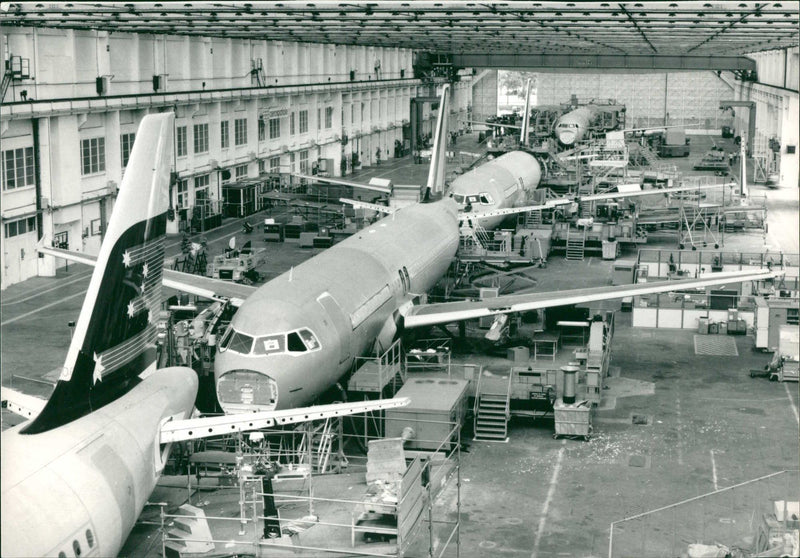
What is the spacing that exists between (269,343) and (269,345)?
64mm

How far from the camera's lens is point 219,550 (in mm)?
20781

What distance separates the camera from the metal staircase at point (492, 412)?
35906 mm

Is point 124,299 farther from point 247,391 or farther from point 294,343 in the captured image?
point 294,343

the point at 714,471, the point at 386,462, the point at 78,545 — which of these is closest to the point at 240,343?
the point at 386,462

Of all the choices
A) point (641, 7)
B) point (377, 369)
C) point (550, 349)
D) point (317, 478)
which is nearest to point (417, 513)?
point (317, 478)

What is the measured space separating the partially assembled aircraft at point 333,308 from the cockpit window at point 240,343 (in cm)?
3

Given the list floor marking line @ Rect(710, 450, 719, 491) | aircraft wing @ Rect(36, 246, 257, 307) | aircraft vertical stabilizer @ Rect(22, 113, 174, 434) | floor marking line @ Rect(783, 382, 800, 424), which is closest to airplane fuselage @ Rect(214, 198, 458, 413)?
aircraft wing @ Rect(36, 246, 257, 307)

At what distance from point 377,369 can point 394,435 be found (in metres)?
2.91

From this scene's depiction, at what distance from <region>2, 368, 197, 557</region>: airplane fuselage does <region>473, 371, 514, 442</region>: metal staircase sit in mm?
15249

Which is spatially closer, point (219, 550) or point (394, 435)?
point (219, 550)

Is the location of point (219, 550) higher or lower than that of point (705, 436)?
higher

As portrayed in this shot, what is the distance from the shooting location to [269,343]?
3100 centimetres

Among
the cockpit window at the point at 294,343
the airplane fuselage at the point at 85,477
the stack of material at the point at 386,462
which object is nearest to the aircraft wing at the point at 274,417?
the airplane fuselage at the point at 85,477

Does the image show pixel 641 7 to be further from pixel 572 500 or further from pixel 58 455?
pixel 58 455
